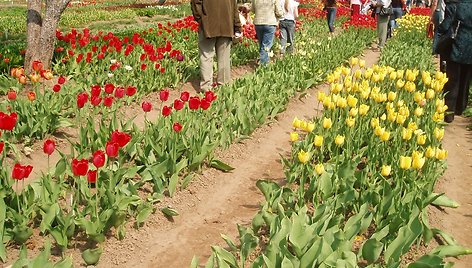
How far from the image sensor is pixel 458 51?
6.43m

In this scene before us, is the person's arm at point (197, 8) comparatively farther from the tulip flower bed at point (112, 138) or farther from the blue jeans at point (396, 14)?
the blue jeans at point (396, 14)

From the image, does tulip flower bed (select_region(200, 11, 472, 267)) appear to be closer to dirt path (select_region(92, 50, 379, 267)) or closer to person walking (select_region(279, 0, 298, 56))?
dirt path (select_region(92, 50, 379, 267))

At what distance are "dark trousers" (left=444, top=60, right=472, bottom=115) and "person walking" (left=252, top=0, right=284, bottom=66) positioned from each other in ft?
10.0

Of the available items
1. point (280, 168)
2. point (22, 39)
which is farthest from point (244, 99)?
point (22, 39)

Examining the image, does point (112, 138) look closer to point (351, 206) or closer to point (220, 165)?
point (220, 165)

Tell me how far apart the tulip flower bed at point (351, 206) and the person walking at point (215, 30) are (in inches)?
95.4

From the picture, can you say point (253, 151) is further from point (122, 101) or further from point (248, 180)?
point (122, 101)

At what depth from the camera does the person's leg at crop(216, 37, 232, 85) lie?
7605mm

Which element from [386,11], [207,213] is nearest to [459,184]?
[207,213]

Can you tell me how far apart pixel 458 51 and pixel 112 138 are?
4.98 m

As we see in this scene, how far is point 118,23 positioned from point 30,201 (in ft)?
62.4

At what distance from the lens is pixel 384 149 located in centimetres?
447

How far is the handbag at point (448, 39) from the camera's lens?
6.39m

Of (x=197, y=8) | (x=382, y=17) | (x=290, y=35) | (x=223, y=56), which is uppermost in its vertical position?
(x=197, y=8)
